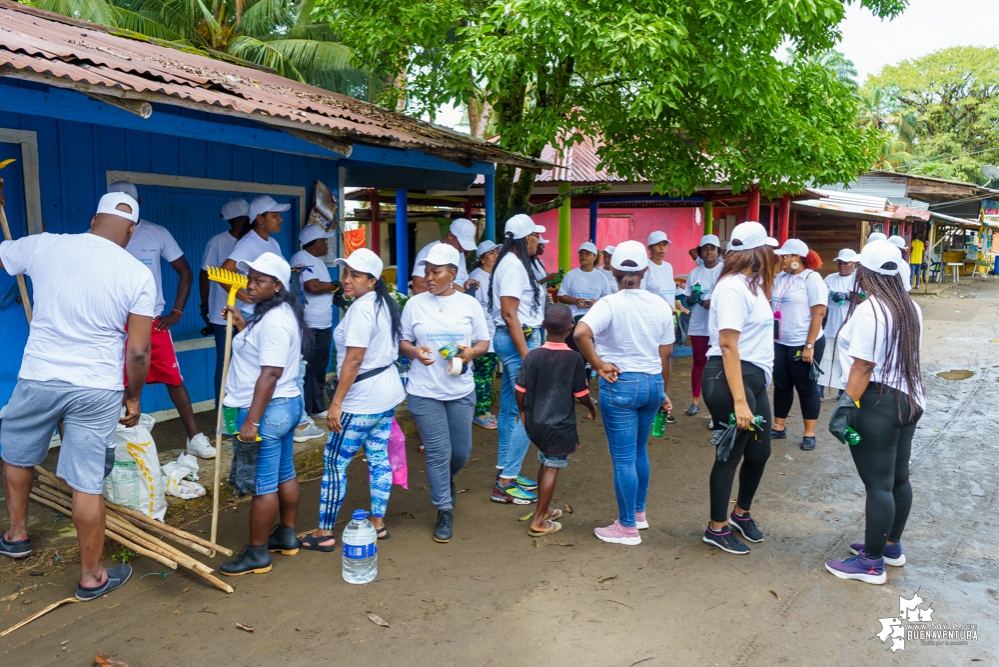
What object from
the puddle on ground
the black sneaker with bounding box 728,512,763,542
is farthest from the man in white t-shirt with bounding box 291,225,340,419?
the puddle on ground

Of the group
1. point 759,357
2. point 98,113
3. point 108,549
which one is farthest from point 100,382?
point 759,357

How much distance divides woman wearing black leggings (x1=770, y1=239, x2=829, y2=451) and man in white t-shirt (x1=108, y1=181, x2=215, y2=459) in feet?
15.0

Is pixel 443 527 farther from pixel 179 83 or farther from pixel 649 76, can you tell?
pixel 649 76

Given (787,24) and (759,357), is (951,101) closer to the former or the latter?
(787,24)

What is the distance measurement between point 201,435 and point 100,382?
2.14 meters

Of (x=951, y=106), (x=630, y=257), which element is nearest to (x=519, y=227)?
(x=630, y=257)

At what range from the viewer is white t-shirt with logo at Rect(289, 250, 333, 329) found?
20.4 ft

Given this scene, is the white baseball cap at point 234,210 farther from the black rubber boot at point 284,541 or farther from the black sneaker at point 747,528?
the black sneaker at point 747,528

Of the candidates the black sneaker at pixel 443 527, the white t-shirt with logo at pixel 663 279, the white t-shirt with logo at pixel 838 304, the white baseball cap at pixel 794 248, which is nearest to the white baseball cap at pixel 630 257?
the black sneaker at pixel 443 527

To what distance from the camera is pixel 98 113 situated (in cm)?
412

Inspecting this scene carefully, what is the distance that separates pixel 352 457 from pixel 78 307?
149 cm

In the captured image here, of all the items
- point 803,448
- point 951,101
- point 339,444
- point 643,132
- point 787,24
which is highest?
point 951,101

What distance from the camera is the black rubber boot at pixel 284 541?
3.96 m

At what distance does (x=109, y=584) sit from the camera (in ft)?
11.4
